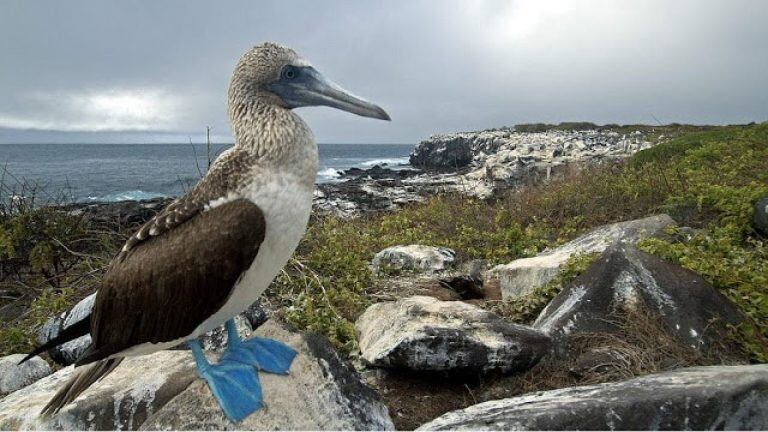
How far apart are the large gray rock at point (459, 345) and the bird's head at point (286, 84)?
5.27 feet

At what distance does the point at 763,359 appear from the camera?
10.5 feet

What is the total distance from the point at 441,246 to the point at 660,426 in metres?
5.20

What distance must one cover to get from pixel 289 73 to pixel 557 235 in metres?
5.73

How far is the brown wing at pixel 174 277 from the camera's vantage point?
7.43 ft

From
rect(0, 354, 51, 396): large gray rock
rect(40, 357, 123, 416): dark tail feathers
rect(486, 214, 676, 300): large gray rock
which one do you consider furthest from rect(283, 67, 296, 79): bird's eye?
rect(0, 354, 51, 396): large gray rock

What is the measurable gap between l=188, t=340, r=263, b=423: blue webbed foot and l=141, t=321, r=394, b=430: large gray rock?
6 centimetres

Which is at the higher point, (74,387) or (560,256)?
(560,256)

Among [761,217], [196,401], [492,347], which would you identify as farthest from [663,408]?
[761,217]

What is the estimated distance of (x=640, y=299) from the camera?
3.73 meters

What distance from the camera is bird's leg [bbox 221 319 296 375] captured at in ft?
8.89

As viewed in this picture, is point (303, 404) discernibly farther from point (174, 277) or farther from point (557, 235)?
point (557, 235)

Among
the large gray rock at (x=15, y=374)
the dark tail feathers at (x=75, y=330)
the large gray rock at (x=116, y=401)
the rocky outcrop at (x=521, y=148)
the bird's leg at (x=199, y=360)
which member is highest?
the rocky outcrop at (x=521, y=148)

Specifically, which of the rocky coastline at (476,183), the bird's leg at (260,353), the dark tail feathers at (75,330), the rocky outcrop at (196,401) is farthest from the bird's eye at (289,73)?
the rocky coastline at (476,183)

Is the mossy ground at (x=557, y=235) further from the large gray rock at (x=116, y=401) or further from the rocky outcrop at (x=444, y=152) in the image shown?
the rocky outcrop at (x=444, y=152)
